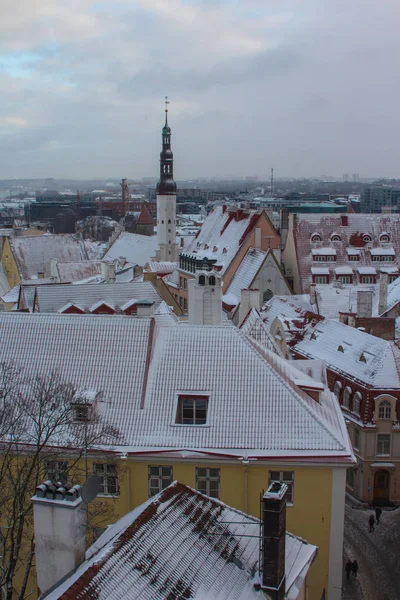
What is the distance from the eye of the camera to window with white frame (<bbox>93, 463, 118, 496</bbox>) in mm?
23062

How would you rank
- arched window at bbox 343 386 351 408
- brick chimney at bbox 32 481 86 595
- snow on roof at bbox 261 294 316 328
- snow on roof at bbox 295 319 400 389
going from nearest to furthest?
brick chimney at bbox 32 481 86 595, snow on roof at bbox 295 319 400 389, arched window at bbox 343 386 351 408, snow on roof at bbox 261 294 316 328

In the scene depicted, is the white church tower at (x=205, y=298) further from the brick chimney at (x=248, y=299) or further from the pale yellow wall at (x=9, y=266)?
the pale yellow wall at (x=9, y=266)

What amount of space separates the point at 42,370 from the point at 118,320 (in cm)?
347

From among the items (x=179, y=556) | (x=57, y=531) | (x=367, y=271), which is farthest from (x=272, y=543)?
(x=367, y=271)

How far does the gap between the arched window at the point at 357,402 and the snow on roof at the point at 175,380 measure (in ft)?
34.4

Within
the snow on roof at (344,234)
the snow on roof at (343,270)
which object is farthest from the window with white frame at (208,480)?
the snow on roof at (343,270)

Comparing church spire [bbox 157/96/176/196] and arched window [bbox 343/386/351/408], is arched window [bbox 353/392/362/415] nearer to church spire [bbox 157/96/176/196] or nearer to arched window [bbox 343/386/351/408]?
arched window [bbox 343/386/351/408]

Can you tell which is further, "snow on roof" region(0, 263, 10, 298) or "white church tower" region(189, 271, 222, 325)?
"snow on roof" region(0, 263, 10, 298)

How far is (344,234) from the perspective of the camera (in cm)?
6475

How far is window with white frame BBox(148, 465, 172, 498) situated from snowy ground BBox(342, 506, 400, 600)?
9926 millimetres

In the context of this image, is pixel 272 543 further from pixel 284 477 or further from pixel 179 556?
pixel 284 477

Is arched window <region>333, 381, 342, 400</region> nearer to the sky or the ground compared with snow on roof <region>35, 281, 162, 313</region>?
nearer to the ground

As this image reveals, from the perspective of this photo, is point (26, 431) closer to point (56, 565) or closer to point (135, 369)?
point (135, 369)

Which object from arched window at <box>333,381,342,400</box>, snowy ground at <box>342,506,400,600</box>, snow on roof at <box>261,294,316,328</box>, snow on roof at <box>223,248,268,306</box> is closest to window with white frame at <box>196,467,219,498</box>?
snowy ground at <box>342,506,400,600</box>
